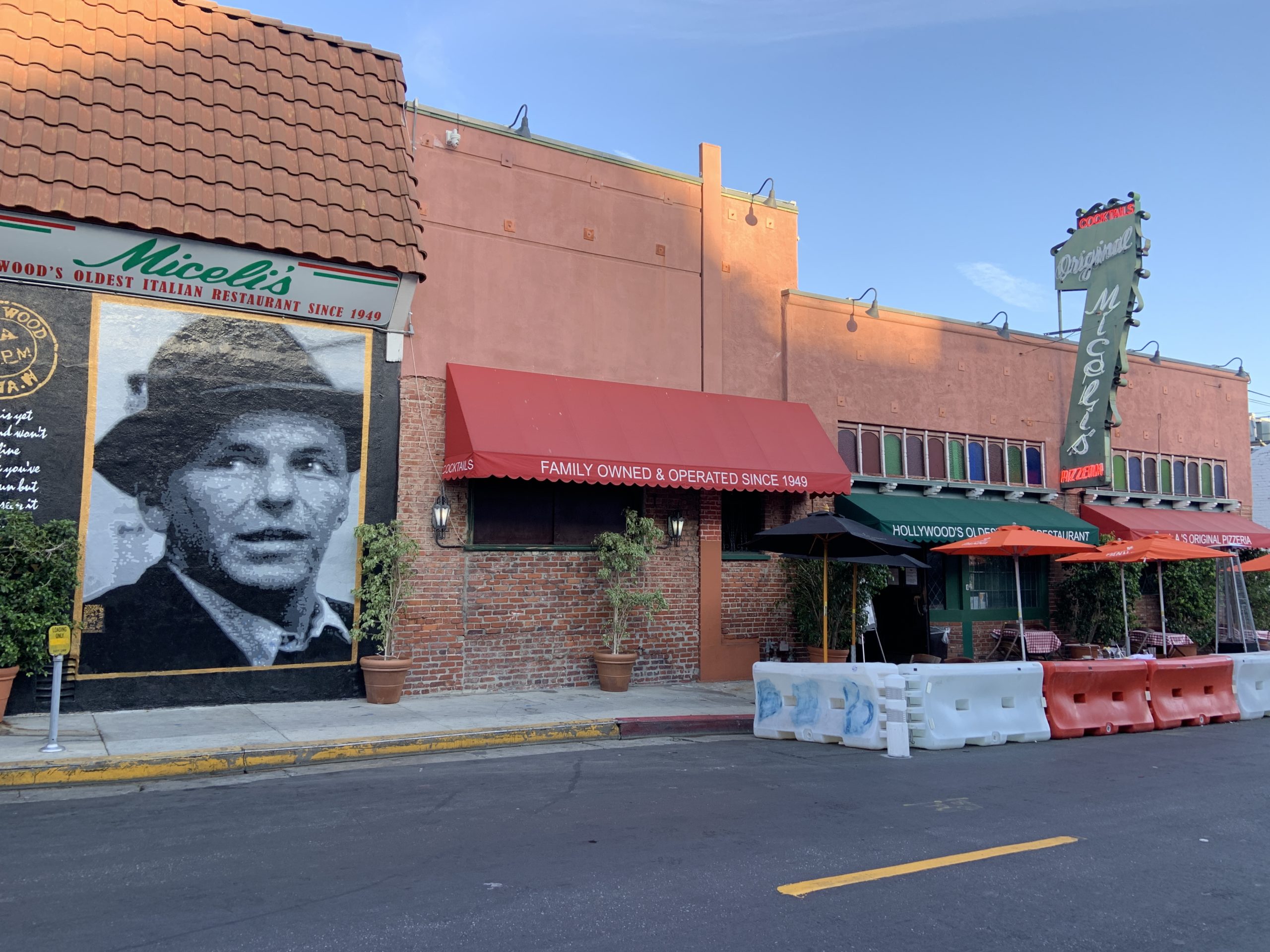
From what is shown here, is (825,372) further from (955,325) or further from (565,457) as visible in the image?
(565,457)

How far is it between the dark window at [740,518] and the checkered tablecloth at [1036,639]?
557 cm

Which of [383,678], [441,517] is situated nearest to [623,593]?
[441,517]

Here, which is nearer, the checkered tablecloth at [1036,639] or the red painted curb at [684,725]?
the red painted curb at [684,725]

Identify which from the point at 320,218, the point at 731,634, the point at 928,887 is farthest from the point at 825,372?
the point at 928,887

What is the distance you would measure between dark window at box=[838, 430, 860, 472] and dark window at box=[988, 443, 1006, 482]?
137 inches

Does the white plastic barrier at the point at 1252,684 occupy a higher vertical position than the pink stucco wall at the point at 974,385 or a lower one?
lower

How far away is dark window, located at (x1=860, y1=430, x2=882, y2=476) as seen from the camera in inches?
670

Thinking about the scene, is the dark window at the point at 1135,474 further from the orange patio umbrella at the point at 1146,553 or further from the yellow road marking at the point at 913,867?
the yellow road marking at the point at 913,867

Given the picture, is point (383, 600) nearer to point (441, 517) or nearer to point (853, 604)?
point (441, 517)

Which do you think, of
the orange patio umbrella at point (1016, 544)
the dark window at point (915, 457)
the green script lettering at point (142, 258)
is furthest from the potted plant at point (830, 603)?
the green script lettering at point (142, 258)

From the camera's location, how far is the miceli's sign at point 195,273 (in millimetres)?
10375

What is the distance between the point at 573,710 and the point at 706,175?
346 inches

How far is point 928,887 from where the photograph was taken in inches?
213

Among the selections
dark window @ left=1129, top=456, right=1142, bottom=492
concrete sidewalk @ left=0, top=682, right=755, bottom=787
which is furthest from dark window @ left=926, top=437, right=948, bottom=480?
concrete sidewalk @ left=0, top=682, right=755, bottom=787
